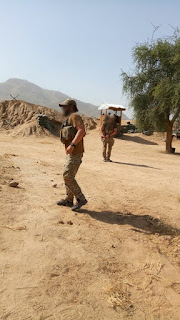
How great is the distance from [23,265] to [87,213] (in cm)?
177

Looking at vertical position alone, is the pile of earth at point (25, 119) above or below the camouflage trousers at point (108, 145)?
above

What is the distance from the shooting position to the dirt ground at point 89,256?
2.32m

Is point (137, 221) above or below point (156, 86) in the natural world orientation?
below

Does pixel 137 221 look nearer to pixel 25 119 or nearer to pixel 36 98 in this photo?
pixel 25 119

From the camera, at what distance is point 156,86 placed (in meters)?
15.4

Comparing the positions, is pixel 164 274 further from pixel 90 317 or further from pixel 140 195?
pixel 140 195

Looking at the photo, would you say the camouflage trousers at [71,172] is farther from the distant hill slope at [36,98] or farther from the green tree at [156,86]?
the distant hill slope at [36,98]

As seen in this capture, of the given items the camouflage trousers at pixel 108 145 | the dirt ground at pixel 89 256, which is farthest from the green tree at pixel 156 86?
the dirt ground at pixel 89 256

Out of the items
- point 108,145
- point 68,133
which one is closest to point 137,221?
point 68,133

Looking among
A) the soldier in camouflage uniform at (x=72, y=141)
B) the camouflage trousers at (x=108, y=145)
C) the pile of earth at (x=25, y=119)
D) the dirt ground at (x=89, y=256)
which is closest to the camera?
the dirt ground at (x=89, y=256)

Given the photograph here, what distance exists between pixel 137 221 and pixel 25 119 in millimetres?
19213

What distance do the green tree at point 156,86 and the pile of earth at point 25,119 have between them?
7.00 m

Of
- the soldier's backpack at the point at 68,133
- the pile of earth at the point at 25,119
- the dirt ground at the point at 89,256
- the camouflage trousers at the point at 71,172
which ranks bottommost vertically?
the dirt ground at the point at 89,256

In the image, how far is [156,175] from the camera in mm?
8312
